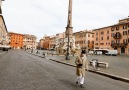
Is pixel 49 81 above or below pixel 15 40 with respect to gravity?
below

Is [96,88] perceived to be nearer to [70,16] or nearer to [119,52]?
[70,16]

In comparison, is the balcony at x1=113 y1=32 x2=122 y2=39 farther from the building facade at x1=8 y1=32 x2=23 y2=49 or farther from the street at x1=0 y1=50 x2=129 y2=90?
the building facade at x1=8 y1=32 x2=23 y2=49

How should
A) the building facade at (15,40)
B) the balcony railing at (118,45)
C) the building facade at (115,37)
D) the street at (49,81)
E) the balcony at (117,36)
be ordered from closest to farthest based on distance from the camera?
the street at (49,81), the balcony railing at (118,45), the building facade at (115,37), the balcony at (117,36), the building facade at (15,40)

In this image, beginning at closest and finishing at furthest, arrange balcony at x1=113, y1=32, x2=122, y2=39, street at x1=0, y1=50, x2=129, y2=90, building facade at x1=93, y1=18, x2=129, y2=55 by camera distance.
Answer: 1. street at x1=0, y1=50, x2=129, y2=90
2. building facade at x1=93, y1=18, x2=129, y2=55
3. balcony at x1=113, y1=32, x2=122, y2=39

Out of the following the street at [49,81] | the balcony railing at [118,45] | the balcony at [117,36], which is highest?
the balcony at [117,36]

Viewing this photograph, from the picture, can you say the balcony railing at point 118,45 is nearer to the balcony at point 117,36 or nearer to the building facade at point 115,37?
the building facade at point 115,37

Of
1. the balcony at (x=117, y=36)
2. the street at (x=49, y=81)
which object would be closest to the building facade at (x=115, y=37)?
the balcony at (x=117, y=36)

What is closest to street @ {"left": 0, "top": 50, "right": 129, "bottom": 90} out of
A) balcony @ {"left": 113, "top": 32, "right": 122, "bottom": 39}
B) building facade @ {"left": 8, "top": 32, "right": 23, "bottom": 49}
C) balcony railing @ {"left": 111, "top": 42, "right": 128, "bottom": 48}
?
balcony railing @ {"left": 111, "top": 42, "right": 128, "bottom": 48}

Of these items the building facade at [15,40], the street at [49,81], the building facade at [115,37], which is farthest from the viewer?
the building facade at [15,40]

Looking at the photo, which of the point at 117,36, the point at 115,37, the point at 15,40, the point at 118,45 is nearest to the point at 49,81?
the point at 118,45

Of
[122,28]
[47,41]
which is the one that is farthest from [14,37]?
[122,28]

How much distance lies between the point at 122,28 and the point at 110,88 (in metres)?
70.9

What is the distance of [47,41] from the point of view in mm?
180875

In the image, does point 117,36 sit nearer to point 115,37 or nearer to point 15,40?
point 115,37
